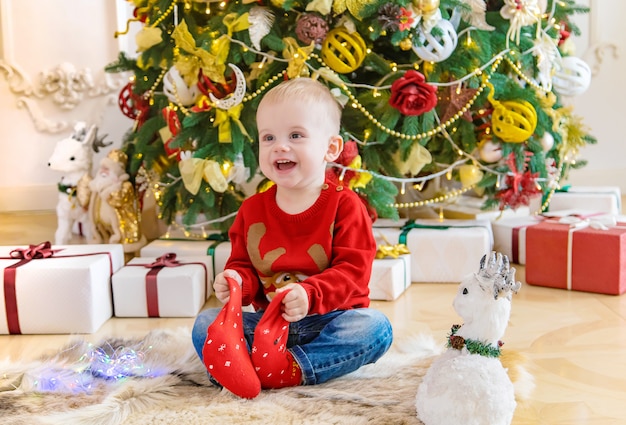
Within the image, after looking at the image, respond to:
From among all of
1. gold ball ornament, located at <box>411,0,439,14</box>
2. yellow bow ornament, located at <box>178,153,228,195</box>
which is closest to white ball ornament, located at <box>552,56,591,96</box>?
gold ball ornament, located at <box>411,0,439,14</box>

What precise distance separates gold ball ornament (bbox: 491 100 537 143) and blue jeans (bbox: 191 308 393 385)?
3.23 feet

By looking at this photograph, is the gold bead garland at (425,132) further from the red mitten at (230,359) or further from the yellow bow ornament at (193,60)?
the red mitten at (230,359)

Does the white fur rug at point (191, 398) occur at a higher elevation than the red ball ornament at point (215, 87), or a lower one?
lower

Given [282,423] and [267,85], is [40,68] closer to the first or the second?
[267,85]

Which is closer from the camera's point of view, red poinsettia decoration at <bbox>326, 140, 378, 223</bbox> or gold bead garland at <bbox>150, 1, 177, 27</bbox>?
red poinsettia decoration at <bbox>326, 140, 378, 223</bbox>

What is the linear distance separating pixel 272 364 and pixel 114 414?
0.93 ft

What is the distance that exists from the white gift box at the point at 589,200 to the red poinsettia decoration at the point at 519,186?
49 centimetres

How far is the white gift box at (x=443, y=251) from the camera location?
7.01 ft

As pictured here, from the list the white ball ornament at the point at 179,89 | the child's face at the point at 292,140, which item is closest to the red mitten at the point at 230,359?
the child's face at the point at 292,140

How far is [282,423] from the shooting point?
3.82ft

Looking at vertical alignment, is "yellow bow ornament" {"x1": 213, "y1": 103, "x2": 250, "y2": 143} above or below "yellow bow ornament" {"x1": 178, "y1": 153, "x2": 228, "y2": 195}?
above

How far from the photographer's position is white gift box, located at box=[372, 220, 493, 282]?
2.14 metres

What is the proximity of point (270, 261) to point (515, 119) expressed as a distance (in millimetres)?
1085

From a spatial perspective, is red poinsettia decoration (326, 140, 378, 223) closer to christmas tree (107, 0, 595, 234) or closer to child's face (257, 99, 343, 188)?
christmas tree (107, 0, 595, 234)
